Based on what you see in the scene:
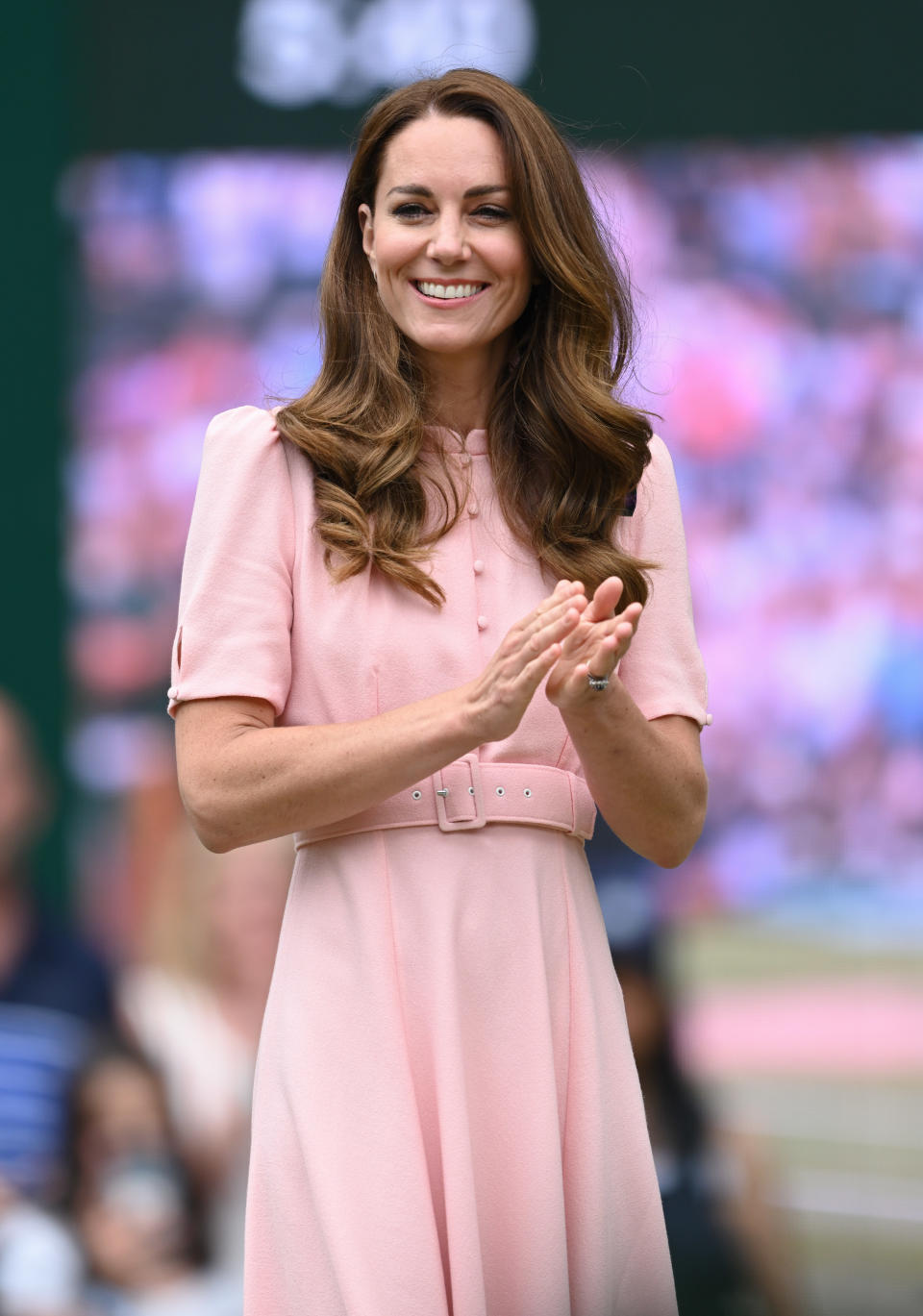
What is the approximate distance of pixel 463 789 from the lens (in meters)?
2.03

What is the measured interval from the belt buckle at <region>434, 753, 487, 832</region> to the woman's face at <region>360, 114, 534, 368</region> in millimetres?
486

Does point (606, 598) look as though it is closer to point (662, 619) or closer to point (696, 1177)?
point (662, 619)

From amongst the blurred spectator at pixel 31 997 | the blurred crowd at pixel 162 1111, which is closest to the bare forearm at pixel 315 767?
the blurred crowd at pixel 162 1111

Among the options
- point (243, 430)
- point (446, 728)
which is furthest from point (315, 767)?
point (243, 430)

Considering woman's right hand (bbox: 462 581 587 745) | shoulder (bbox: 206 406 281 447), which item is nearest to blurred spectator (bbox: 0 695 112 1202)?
shoulder (bbox: 206 406 281 447)

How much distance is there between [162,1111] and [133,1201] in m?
0.22

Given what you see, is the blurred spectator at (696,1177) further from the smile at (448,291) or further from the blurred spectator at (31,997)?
the smile at (448,291)

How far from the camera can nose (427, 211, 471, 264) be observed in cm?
207

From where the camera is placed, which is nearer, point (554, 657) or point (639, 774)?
point (554, 657)

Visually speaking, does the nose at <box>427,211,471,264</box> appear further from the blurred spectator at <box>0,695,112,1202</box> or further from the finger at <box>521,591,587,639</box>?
the blurred spectator at <box>0,695,112,1202</box>

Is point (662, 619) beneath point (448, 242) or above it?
beneath

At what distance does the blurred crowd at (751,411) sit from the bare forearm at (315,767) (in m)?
2.92

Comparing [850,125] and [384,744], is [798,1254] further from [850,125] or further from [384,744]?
[384,744]

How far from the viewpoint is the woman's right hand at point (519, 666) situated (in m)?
1.85
